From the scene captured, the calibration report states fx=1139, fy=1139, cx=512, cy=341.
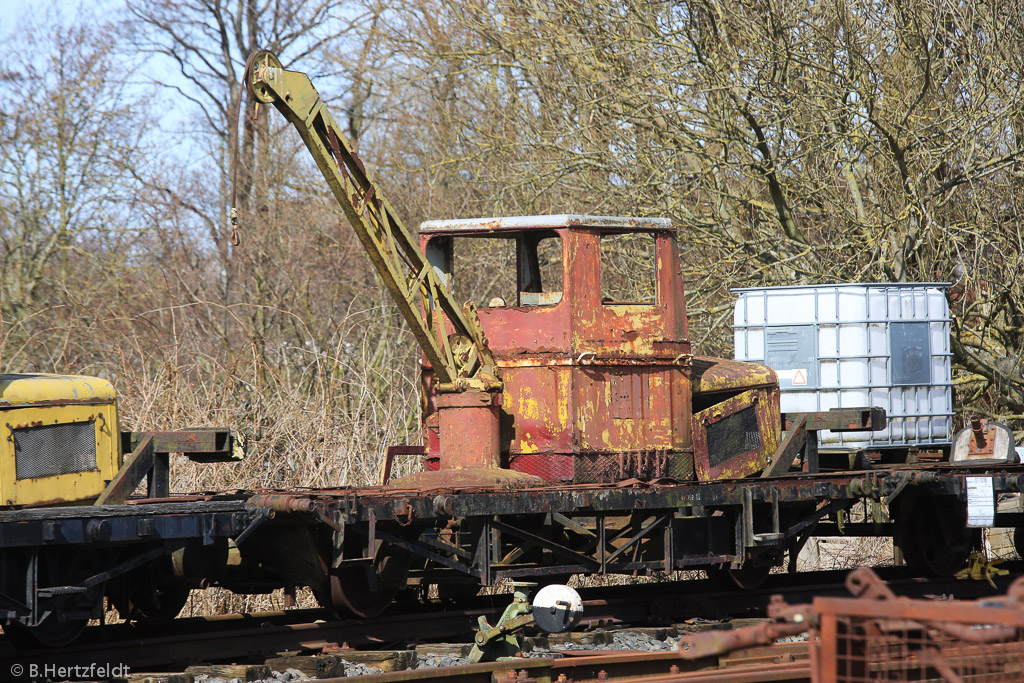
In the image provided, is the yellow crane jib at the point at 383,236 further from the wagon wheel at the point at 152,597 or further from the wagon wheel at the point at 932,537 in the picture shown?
the wagon wheel at the point at 932,537

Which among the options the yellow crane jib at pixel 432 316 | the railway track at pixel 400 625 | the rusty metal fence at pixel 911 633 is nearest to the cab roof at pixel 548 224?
the yellow crane jib at pixel 432 316

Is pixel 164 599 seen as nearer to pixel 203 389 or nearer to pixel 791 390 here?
pixel 203 389

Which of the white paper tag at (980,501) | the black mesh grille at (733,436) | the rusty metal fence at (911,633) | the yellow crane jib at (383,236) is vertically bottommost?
the white paper tag at (980,501)

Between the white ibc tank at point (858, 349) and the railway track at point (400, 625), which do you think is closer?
the railway track at point (400, 625)

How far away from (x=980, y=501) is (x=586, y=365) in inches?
143

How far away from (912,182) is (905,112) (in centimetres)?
92

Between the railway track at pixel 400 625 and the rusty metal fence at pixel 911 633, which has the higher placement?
the rusty metal fence at pixel 911 633

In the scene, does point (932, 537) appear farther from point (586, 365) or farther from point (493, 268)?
point (493, 268)

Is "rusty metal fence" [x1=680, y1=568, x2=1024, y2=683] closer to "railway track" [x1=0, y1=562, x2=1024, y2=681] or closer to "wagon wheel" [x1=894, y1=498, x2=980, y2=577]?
"railway track" [x1=0, y1=562, x2=1024, y2=681]

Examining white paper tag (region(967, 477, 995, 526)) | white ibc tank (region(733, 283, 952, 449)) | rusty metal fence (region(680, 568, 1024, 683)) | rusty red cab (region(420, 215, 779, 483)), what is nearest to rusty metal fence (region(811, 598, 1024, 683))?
rusty metal fence (region(680, 568, 1024, 683))

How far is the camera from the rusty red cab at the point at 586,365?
8156 mm

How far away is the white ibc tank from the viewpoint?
1038 cm

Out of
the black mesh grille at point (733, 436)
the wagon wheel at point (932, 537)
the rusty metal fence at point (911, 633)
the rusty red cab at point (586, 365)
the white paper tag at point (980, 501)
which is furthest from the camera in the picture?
the wagon wheel at point (932, 537)

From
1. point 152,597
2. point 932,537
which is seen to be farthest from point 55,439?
point 932,537
